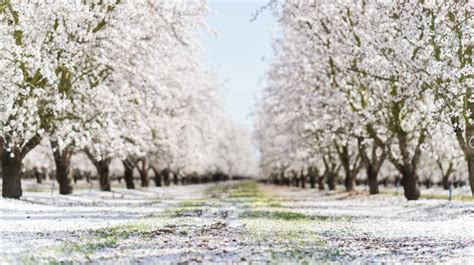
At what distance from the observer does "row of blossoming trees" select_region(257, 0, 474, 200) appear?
87.8ft

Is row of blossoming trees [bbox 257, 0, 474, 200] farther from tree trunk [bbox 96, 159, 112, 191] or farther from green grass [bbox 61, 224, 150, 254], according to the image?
tree trunk [bbox 96, 159, 112, 191]

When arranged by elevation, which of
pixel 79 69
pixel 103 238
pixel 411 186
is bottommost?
pixel 103 238

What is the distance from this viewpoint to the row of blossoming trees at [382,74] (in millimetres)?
26766

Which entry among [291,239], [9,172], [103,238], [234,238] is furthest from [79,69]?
[291,239]

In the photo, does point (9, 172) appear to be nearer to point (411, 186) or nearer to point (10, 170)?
point (10, 170)

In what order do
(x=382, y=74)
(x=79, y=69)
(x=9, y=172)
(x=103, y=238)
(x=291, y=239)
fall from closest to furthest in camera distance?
(x=103, y=238) < (x=291, y=239) < (x=9, y=172) < (x=382, y=74) < (x=79, y=69)

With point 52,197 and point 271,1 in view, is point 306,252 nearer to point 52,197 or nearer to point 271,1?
point 271,1

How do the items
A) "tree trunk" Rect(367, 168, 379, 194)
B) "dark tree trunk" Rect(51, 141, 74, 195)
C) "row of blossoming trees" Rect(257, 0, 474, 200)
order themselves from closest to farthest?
"row of blossoming trees" Rect(257, 0, 474, 200)
"dark tree trunk" Rect(51, 141, 74, 195)
"tree trunk" Rect(367, 168, 379, 194)

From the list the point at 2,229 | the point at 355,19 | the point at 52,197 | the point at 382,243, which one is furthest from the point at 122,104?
the point at 382,243

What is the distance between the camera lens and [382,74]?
34.3m

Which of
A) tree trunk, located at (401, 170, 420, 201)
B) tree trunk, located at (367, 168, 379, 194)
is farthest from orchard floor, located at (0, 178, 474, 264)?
tree trunk, located at (367, 168, 379, 194)

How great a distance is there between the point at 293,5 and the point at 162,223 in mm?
20389

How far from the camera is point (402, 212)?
32312 millimetres

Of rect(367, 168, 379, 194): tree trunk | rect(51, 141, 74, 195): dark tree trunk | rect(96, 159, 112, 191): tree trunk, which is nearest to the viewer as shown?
rect(51, 141, 74, 195): dark tree trunk
